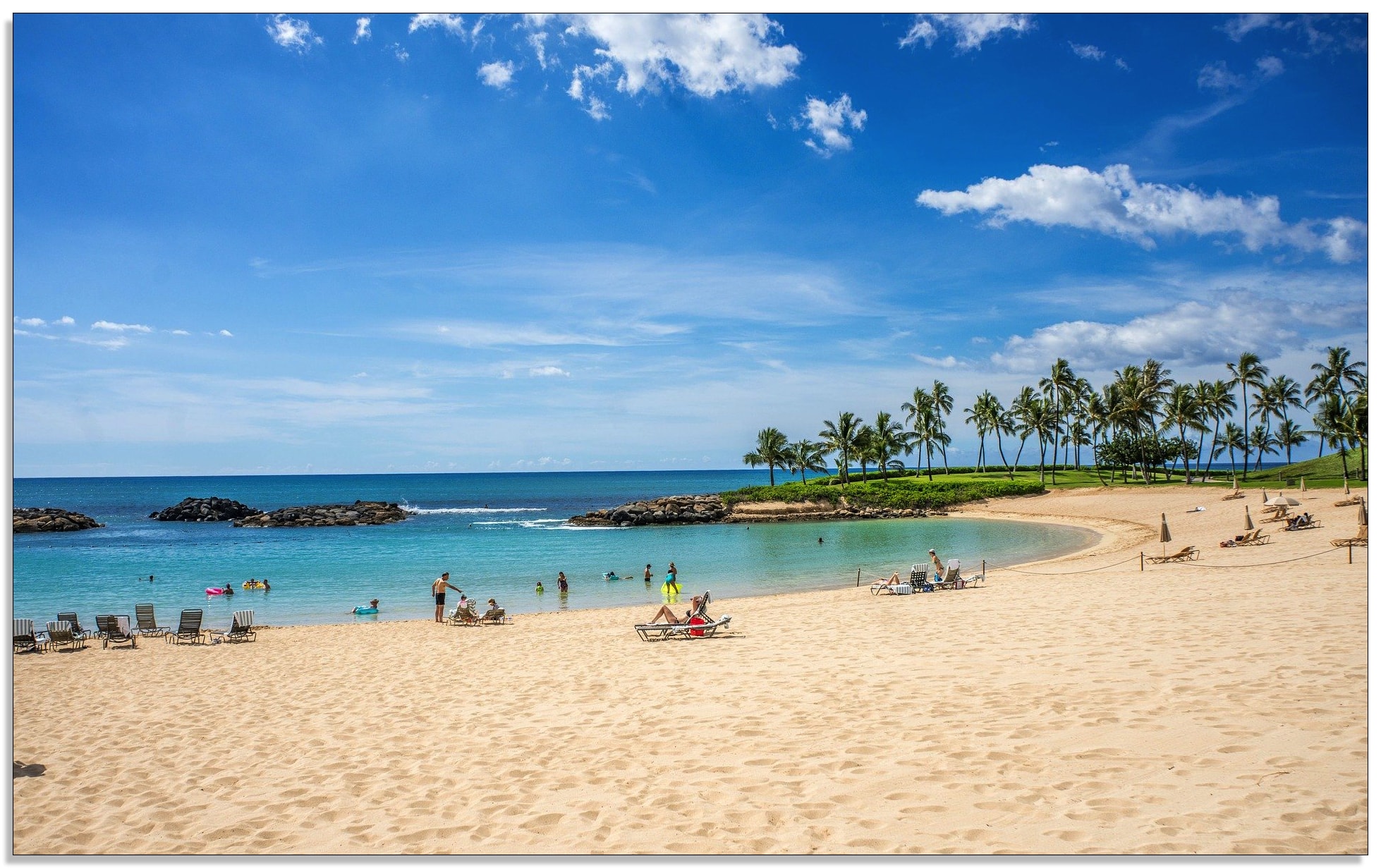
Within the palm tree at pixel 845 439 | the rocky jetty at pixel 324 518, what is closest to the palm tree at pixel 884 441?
the palm tree at pixel 845 439

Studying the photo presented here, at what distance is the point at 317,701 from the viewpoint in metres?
10.5

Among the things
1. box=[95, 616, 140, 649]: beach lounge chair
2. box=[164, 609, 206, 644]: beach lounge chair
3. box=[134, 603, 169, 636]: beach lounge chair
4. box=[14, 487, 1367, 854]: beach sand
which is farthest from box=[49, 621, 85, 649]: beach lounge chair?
box=[14, 487, 1367, 854]: beach sand

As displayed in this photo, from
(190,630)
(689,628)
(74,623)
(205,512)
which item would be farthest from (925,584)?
(205,512)

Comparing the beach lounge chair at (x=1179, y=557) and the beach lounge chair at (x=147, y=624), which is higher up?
the beach lounge chair at (x=1179, y=557)

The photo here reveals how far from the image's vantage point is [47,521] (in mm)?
67375

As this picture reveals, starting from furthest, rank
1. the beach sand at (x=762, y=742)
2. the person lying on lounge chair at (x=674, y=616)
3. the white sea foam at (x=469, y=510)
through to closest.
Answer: the white sea foam at (x=469, y=510) < the person lying on lounge chair at (x=674, y=616) < the beach sand at (x=762, y=742)

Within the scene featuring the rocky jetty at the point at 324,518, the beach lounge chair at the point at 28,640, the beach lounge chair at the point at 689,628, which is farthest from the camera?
the rocky jetty at the point at 324,518

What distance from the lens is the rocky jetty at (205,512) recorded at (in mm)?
80188

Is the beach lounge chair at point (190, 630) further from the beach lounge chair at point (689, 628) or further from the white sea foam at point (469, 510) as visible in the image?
the white sea foam at point (469, 510)

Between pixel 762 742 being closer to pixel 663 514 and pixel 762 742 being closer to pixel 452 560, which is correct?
pixel 452 560

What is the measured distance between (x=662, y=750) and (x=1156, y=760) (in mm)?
4179

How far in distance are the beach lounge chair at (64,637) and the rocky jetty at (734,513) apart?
50.0m

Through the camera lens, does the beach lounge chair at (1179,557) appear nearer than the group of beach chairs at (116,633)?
No

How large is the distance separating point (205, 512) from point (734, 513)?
56205mm
